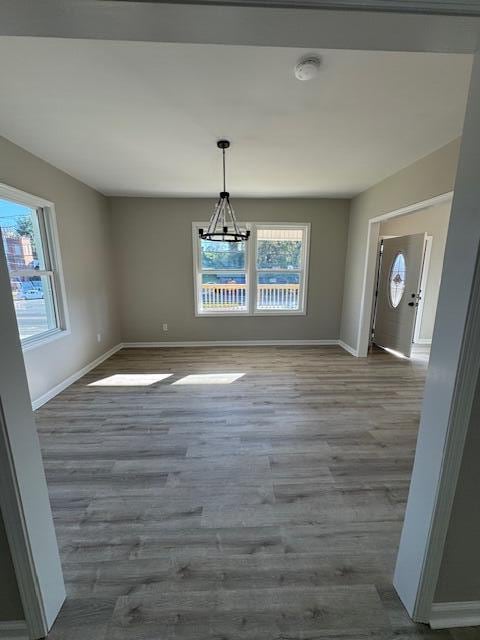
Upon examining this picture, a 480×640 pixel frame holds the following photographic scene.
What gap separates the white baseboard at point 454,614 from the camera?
44.1 inches

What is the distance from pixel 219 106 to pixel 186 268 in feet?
10.2

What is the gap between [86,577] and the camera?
4.24 ft

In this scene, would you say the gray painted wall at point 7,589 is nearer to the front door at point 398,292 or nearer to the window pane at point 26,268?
the window pane at point 26,268

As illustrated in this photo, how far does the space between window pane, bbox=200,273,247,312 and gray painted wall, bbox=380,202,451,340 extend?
2902 millimetres

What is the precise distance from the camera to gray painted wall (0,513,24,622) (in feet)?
3.17

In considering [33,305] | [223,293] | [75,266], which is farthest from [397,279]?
[33,305]

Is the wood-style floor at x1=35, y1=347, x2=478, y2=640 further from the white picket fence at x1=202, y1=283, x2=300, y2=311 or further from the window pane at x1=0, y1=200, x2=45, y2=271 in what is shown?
the white picket fence at x1=202, y1=283, x2=300, y2=311

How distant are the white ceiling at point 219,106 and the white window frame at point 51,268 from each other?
0.53 metres

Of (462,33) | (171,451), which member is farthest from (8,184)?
(462,33)

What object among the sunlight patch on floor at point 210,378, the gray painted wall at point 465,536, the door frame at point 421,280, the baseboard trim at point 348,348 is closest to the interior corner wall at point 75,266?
the sunlight patch on floor at point 210,378

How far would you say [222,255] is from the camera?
4941mm

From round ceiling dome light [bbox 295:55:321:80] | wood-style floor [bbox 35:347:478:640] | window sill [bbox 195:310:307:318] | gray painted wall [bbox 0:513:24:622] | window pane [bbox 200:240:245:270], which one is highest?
round ceiling dome light [bbox 295:55:321:80]

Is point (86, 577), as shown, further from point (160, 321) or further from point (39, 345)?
point (160, 321)

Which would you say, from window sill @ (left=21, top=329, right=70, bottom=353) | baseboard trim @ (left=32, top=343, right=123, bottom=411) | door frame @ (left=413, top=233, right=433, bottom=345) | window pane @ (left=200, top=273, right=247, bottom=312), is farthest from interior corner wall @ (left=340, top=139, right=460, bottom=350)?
window sill @ (left=21, top=329, right=70, bottom=353)
